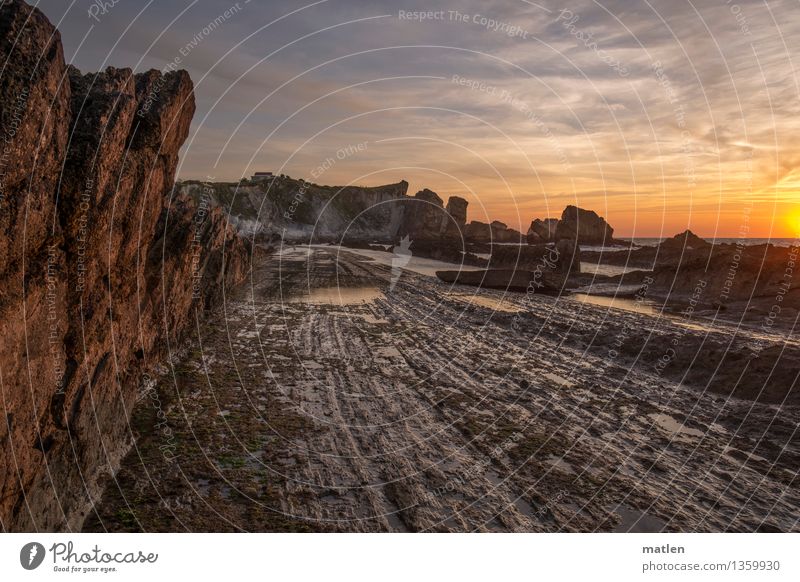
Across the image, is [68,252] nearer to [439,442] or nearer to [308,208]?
[439,442]

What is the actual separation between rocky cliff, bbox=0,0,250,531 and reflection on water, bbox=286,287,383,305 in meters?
19.9

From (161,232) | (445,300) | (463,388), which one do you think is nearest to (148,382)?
(161,232)

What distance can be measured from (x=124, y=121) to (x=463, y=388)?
40.2 feet

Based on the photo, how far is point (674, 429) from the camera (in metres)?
13.6

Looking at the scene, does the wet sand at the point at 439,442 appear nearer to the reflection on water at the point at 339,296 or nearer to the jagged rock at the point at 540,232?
the reflection on water at the point at 339,296

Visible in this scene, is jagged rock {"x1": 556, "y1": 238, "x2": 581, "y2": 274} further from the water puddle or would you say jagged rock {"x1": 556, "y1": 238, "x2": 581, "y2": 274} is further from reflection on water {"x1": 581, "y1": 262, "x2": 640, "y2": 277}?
the water puddle

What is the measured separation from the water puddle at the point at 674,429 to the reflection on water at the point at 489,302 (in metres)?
16.8

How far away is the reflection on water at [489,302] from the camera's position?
106ft

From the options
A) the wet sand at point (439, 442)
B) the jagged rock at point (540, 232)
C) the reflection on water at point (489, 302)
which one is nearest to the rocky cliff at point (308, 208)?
the jagged rock at point (540, 232)

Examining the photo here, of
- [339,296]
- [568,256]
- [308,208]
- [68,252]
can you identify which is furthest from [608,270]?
[308,208]

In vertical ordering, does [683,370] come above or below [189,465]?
above

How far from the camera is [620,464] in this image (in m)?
11.3
